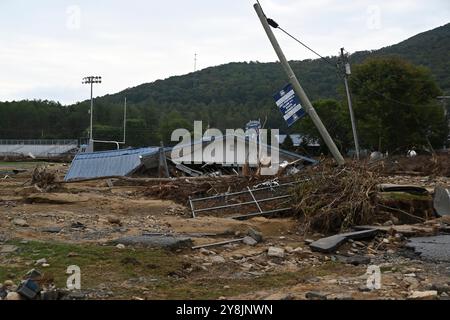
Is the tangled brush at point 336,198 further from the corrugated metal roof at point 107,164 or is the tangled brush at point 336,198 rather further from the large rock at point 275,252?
the corrugated metal roof at point 107,164

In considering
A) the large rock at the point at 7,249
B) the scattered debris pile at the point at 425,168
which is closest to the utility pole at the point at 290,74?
the large rock at the point at 7,249

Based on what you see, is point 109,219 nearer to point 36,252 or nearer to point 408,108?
Result: point 36,252

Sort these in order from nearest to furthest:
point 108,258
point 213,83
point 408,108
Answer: point 108,258, point 408,108, point 213,83

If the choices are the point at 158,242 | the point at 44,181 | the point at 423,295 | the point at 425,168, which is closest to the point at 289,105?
the point at 158,242

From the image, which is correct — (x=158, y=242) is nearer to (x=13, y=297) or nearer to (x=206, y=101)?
(x=13, y=297)

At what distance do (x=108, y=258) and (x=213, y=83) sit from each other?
3618 inches

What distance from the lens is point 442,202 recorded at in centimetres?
1266

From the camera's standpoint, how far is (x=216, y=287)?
6660 mm

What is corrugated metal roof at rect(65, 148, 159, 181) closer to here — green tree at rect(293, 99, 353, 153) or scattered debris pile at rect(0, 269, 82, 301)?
scattered debris pile at rect(0, 269, 82, 301)

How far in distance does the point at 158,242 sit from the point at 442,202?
701 cm

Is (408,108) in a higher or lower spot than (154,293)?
higher

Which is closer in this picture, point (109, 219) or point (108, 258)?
point (108, 258)

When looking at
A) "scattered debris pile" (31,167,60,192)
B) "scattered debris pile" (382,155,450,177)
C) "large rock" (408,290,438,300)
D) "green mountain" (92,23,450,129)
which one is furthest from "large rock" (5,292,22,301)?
"green mountain" (92,23,450,129)
